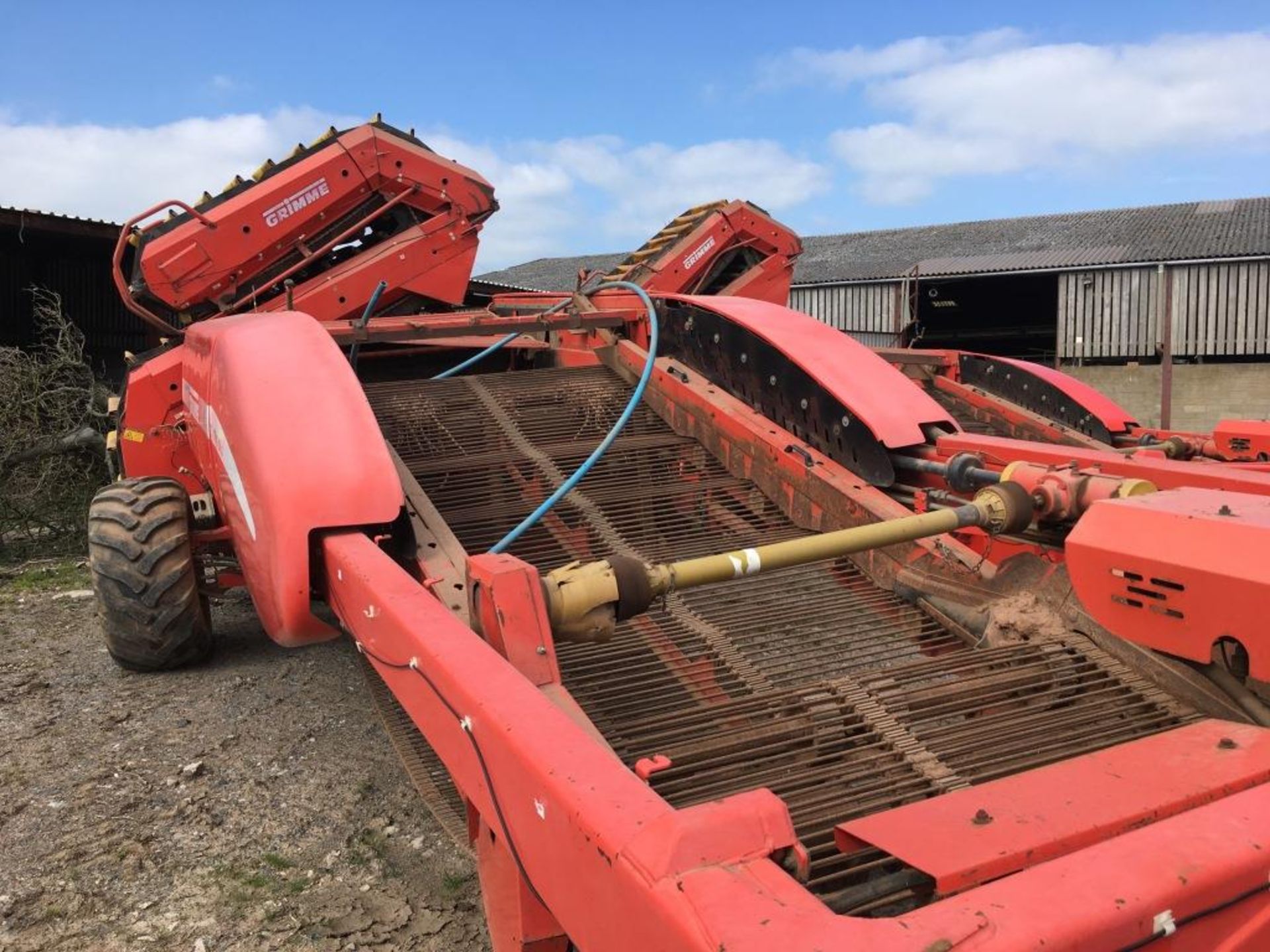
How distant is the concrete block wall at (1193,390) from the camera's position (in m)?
16.7

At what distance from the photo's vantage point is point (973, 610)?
2797mm

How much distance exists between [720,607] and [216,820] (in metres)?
1.59

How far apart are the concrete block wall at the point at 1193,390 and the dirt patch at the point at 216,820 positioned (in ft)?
54.6

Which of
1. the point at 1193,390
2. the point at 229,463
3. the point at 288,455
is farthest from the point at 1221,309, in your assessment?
the point at 288,455

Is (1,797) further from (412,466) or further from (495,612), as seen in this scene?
(495,612)

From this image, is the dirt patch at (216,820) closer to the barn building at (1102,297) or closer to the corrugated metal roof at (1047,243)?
the barn building at (1102,297)

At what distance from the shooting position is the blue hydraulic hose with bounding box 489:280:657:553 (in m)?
2.94

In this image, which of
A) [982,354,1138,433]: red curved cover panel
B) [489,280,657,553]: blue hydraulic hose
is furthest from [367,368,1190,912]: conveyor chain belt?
[982,354,1138,433]: red curved cover panel

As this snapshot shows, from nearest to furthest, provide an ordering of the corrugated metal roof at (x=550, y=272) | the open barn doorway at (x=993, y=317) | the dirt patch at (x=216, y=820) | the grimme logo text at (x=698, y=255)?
the dirt patch at (x=216, y=820)
the grimme logo text at (x=698, y=255)
the open barn doorway at (x=993, y=317)
the corrugated metal roof at (x=550, y=272)

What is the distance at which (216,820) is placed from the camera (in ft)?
9.61

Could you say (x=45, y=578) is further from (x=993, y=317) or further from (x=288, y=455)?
(x=993, y=317)

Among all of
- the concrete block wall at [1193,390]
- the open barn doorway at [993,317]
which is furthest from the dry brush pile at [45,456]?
the open barn doorway at [993,317]

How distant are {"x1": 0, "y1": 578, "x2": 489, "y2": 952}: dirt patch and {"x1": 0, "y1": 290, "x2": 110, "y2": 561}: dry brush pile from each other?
3.64 meters

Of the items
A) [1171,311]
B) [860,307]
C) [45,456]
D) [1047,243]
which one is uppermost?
[1047,243]
